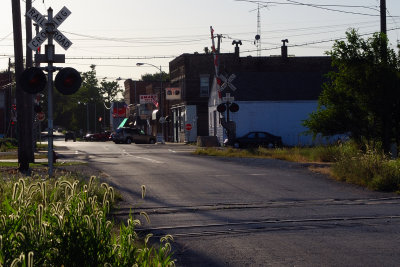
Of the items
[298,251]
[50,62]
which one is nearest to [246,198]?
[50,62]

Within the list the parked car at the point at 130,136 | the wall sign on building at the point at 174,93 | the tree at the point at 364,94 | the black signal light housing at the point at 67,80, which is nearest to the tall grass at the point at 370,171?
the tree at the point at 364,94

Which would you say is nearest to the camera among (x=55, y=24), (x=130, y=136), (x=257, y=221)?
(x=257, y=221)

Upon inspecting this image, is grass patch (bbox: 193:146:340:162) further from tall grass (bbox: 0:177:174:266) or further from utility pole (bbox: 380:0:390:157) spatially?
tall grass (bbox: 0:177:174:266)

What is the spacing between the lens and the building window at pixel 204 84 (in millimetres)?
76188

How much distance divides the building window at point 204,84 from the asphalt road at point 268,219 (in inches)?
2164

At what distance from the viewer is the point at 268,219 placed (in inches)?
477

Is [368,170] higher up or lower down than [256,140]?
higher up

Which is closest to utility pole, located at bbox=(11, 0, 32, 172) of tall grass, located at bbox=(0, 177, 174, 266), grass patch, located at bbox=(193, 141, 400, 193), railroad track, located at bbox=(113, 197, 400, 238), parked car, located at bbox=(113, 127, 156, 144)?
grass patch, located at bbox=(193, 141, 400, 193)

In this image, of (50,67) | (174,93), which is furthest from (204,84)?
(50,67)

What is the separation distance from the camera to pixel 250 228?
11.1 m

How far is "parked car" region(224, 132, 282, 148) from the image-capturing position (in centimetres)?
5416

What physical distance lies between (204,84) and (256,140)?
918 inches

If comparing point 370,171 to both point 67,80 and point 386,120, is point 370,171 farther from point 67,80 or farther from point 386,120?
point 67,80

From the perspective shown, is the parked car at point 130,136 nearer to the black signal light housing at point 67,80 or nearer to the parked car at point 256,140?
the parked car at point 256,140
